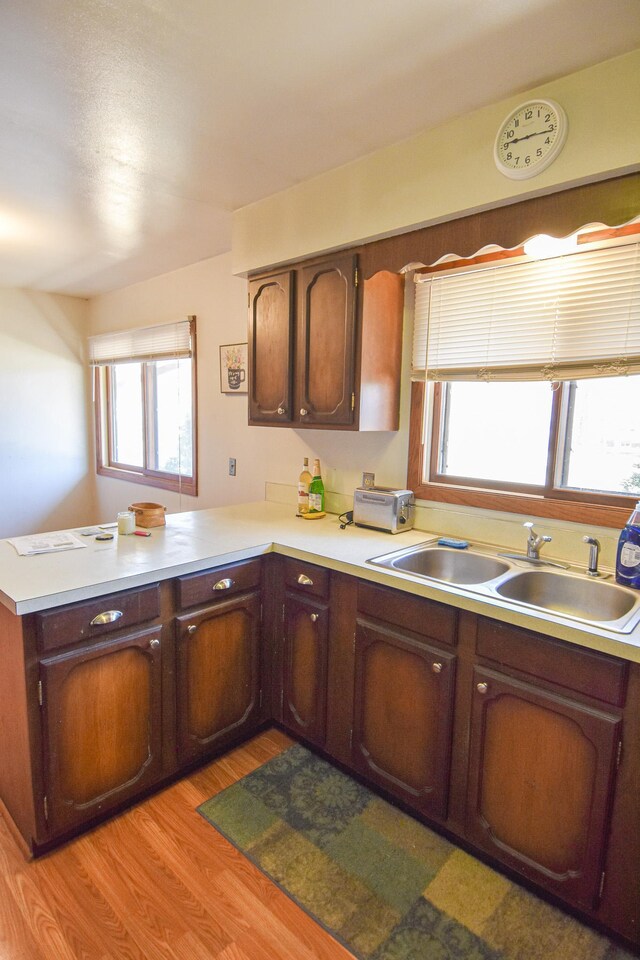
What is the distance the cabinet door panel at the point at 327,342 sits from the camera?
81.7 inches

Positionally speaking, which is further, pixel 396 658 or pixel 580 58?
pixel 396 658

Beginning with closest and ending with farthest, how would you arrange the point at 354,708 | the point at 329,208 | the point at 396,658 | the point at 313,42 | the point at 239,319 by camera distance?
1. the point at 313,42
2. the point at 396,658
3. the point at 354,708
4. the point at 329,208
5. the point at 239,319

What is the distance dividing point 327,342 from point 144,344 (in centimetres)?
214

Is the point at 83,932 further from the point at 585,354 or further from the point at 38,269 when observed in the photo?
the point at 38,269

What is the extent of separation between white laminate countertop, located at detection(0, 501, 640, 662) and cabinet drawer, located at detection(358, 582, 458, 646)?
4 centimetres

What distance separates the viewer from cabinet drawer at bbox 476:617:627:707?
1.25m

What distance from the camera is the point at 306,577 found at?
1964 millimetres

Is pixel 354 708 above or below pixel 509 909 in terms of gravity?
above

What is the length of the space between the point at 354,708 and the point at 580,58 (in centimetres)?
213

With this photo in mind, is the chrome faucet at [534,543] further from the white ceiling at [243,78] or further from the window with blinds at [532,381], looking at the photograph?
the white ceiling at [243,78]

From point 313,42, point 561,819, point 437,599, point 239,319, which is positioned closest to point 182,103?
point 313,42

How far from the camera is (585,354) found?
1723 millimetres

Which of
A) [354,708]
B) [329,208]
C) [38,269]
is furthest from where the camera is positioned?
[38,269]

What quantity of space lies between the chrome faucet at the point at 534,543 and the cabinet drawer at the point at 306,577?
745mm
